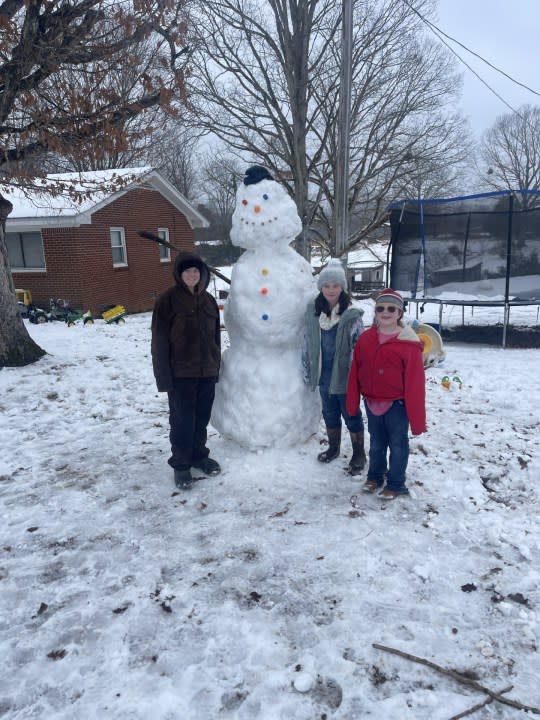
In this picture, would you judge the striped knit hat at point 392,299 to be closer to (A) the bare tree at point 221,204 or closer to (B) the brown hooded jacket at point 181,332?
(B) the brown hooded jacket at point 181,332

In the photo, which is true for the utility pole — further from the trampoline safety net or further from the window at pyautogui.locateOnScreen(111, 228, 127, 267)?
the window at pyautogui.locateOnScreen(111, 228, 127, 267)

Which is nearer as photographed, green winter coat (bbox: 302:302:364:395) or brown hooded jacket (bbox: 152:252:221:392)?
brown hooded jacket (bbox: 152:252:221:392)

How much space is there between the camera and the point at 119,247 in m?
15.4

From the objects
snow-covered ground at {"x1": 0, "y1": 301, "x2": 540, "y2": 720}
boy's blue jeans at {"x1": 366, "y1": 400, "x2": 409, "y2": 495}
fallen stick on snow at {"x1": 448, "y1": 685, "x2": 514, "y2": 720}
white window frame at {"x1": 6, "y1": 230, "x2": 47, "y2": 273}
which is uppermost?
white window frame at {"x1": 6, "y1": 230, "x2": 47, "y2": 273}

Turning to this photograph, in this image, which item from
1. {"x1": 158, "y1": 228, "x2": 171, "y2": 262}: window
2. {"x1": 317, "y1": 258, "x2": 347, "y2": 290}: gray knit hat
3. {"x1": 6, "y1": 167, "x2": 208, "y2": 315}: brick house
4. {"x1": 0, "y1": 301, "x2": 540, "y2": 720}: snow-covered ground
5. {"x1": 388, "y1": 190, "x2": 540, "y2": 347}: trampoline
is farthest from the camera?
{"x1": 158, "y1": 228, "x2": 171, "y2": 262}: window

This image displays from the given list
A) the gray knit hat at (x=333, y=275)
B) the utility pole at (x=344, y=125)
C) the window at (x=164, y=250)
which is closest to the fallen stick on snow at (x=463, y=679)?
the gray knit hat at (x=333, y=275)

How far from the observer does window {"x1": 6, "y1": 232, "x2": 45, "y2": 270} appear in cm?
1426

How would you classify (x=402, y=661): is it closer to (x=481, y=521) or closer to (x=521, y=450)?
(x=481, y=521)

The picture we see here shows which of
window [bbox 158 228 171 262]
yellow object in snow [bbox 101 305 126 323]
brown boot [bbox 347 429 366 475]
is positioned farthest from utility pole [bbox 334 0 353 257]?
window [bbox 158 228 171 262]

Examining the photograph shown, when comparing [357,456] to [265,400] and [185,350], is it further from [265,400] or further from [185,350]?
[185,350]

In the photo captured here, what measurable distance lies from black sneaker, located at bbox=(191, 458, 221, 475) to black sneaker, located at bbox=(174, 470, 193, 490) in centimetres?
19

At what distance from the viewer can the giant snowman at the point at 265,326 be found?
406cm

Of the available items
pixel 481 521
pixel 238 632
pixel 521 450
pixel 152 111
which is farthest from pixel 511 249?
pixel 238 632

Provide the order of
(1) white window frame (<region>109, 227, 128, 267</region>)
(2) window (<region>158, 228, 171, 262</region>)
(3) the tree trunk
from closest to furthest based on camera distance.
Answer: (3) the tree trunk → (1) white window frame (<region>109, 227, 128, 267</region>) → (2) window (<region>158, 228, 171, 262</region>)
